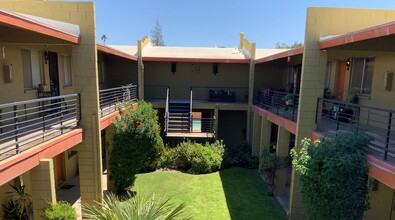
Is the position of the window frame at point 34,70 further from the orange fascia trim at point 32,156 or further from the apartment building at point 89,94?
the orange fascia trim at point 32,156

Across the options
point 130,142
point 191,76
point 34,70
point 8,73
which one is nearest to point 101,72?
point 191,76

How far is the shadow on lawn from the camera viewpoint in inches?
388

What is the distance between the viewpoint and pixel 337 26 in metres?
8.23

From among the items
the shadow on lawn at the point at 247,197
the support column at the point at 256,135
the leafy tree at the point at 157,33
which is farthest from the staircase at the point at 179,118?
the leafy tree at the point at 157,33

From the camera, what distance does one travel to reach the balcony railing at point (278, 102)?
454 inches

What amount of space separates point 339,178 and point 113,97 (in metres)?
10.5

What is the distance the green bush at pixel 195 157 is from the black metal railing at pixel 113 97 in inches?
152

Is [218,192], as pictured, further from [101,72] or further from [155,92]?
[101,72]

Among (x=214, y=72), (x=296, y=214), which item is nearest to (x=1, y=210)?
(x=296, y=214)

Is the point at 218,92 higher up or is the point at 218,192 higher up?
the point at 218,92

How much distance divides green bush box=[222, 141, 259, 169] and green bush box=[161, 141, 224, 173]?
587mm

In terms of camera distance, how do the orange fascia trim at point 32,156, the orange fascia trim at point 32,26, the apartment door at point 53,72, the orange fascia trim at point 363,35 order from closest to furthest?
the orange fascia trim at point 32,156
the orange fascia trim at point 32,26
the orange fascia trim at point 363,35
the apartment door at point 53,72

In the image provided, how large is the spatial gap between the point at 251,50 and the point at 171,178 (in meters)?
9.46

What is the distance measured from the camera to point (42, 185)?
626 cm
